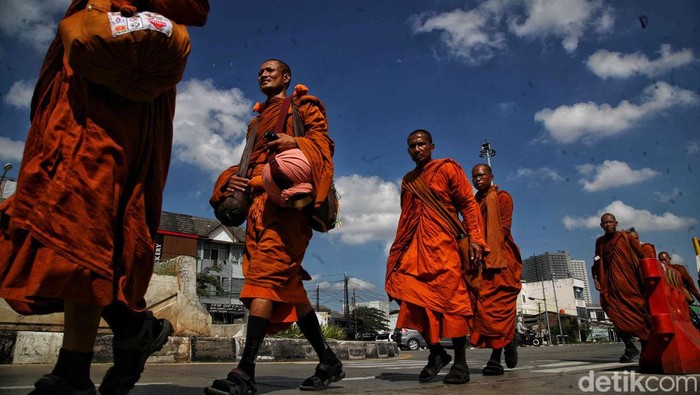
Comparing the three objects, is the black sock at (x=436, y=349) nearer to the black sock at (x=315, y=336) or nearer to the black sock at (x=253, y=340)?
the black sock at (x=315, y=336)

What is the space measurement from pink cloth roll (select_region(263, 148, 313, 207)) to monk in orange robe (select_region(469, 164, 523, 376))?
2.57 metres

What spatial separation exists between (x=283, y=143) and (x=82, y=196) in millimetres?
1353

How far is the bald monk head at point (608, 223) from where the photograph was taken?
25.9 ft

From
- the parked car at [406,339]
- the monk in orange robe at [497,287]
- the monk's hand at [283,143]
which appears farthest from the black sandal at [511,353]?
the parked car at [406,339]

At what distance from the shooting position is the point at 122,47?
69.3 inches

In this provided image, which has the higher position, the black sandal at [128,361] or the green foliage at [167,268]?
the green foliage at [167,268]

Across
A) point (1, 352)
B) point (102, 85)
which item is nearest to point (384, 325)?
point (1, 352)

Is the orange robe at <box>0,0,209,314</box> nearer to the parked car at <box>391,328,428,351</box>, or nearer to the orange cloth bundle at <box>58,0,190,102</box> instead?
the orange cloth bundle at <box>58,0,190,102</box>

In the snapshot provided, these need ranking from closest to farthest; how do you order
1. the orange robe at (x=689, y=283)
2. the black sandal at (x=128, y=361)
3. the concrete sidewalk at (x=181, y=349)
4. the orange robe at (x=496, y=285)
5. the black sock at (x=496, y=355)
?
1. the black sandal at (x=128, y=361)
2. the black sock at (x=496, y=355)
3. the orange robe at (x=496, y=285)
4. the concrete sidewalk at (x=181, y=349)
5. the orange robe at (x=689, y=283)

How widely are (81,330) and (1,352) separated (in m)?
4.69

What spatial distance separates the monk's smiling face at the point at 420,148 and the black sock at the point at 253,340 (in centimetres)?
255

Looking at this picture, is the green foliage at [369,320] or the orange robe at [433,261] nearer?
the orange robe at [433,261]

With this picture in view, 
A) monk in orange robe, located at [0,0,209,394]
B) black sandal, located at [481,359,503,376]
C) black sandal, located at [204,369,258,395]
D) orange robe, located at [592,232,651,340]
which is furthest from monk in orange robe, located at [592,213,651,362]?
monk in orange robe, located at [0,0,209,394]

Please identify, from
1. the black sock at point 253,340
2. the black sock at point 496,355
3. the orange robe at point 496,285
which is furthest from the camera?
the orange robe at point 496,285
